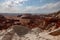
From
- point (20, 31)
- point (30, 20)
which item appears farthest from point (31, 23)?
point (20, 31)

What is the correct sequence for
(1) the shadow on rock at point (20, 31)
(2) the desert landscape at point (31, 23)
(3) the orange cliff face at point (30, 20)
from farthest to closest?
(3) the orange cliff face at point (30, 20)
(2) the desert landscape at point (31, 23)
(1) the shadow on rock at point (20, 31)

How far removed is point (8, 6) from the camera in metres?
2.81

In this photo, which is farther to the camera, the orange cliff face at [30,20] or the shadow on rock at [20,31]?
the orange cliff face at [30,20]

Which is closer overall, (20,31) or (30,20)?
A: (20,31)

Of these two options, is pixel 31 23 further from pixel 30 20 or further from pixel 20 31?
pixel 20 31

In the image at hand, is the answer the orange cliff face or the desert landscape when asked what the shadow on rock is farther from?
the orange cliff face

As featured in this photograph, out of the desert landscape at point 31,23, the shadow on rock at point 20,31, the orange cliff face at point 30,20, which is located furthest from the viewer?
the orange cliff face at point 30,20

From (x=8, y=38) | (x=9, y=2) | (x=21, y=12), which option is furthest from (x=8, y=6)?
(x=8, y=38)

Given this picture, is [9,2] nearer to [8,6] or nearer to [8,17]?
[8,6]

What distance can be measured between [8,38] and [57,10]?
1366 mm

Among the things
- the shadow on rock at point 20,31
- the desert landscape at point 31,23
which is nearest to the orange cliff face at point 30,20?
the desert landscape at point 31,23

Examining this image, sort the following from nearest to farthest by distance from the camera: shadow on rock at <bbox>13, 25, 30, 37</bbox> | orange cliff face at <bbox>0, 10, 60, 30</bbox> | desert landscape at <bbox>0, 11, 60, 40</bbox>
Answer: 1. shadow on rock at <bbox>13, 25, 30, 37</bbox>
2. desert landscape at <bbox>0, 11, 60, 40</bbox>
3. orange cliff face at <bbox>0, 10, 60, 30</bbox>

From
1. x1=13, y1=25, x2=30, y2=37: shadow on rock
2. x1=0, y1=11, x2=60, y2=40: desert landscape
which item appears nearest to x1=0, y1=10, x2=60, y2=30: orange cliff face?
x1=0, y1=11, x2=60, y2=40: desert landscape

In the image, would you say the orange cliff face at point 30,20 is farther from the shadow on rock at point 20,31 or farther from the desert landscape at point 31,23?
the shadow on rock at point 20,31
